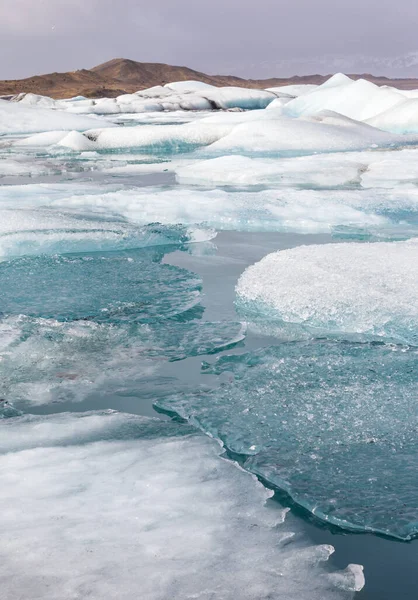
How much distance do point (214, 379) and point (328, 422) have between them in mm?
589

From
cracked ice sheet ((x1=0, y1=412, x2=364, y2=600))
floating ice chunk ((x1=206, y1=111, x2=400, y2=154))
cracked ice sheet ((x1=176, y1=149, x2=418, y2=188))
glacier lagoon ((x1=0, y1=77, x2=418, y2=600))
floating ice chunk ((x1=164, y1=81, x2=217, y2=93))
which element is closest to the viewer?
cracked ice sheet ((x1=0, y1=412, x2=364, y2=600))

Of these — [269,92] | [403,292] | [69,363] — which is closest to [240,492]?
[69,363]

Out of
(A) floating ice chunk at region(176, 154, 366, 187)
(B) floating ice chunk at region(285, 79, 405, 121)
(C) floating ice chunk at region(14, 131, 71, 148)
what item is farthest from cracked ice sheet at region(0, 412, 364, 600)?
(B) floating ice chunk at region(285, 79, 405, 121)

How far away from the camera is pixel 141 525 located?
1762 mm

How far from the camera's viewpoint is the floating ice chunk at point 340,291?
3123 mm

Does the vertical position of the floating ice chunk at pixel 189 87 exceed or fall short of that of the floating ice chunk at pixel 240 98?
it exceeds it

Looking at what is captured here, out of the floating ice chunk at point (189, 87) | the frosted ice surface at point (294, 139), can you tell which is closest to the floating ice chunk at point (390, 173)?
the frosted ice surface at point (294, 139)

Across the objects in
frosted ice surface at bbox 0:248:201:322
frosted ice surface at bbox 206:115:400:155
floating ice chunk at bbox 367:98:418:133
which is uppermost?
floating ice chunk at bbox 367:98:418:133

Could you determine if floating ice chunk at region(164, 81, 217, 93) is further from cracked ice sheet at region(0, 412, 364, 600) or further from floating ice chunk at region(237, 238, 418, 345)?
cracked ice sheet at region(0, 412, 364, 600)

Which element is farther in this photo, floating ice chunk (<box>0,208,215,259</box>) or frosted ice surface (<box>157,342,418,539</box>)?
floating ice chunk (<box>0,208,215,259</box>)

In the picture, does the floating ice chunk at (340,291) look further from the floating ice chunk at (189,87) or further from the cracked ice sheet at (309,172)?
the floating ice chunk at (189,87)

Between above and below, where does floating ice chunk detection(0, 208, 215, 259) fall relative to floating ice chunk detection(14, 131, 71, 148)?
below

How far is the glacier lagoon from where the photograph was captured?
1745 millimetres

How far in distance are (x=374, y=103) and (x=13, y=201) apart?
49.8 feet
